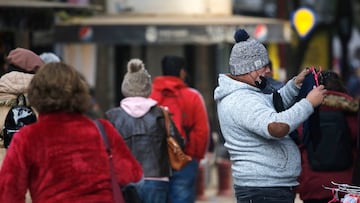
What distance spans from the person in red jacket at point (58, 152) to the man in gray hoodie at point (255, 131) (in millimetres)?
1062

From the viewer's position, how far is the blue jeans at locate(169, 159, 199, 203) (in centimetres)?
1014

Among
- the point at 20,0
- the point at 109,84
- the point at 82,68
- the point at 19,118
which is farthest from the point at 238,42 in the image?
the point at 109,84

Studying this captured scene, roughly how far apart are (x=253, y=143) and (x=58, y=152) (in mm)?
1383

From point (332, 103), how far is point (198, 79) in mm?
12385

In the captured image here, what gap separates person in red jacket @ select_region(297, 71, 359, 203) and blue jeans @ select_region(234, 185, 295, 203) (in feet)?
4.91

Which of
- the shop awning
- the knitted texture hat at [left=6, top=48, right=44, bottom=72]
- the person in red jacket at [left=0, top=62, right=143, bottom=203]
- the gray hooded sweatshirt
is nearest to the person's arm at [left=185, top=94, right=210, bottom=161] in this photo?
the knitted texture hat at [left=6, top=48, right=44, bottom=72]

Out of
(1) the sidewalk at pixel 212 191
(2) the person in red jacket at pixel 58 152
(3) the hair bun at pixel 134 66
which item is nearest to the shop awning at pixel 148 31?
(1) the sidewalk at pixel 212 191

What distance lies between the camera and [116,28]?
1739cm

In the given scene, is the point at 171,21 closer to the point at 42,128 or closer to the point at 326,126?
the point at 326,126

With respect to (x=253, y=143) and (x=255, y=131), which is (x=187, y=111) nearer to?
(x=253, y=143)

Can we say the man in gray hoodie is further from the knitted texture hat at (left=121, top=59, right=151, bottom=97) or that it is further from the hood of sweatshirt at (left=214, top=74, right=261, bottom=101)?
the knitted texture hat at (left=121, top=59, right=151, bottom=97)

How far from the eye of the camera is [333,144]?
857cm

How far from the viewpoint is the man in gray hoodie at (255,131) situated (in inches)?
269

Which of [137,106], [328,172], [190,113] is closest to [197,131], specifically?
[190,113]
